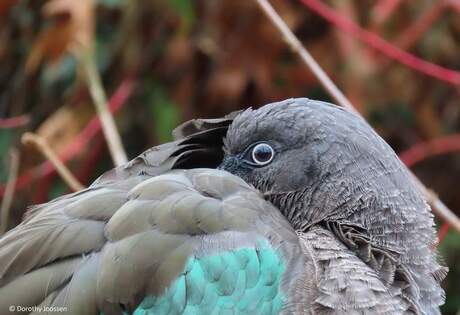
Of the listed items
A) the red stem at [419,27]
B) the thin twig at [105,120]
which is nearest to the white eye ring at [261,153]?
the thin twig at [105,120]

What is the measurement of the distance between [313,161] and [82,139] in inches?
54.5

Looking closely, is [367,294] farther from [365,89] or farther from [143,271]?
[365,89]

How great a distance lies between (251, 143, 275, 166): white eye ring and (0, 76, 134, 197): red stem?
3.81 ft

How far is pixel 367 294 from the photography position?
6.34 ft

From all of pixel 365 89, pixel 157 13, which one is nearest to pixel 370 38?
pixel 365 89

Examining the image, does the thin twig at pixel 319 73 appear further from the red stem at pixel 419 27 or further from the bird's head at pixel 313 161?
the red stem at pixel 419 27

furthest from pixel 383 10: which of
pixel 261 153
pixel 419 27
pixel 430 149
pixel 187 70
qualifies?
pixel 261 153

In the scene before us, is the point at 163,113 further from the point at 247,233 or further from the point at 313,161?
the point at 247,233

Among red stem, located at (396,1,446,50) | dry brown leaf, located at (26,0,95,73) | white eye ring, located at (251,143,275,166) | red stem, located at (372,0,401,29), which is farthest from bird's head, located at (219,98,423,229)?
red stem, located at (396,1,446,50)

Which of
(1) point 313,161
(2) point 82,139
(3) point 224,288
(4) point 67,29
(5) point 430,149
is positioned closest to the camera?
(3) point 224,288

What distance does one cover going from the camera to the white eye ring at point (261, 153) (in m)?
2.29

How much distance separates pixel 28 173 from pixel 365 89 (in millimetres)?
1279

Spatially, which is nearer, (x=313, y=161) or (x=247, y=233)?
(x=247, y=233)

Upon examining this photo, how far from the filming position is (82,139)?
3.41 meters
